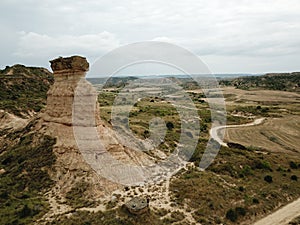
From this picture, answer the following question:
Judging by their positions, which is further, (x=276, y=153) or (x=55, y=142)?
(x=276, y=153)

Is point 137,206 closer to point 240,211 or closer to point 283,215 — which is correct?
point 240,211

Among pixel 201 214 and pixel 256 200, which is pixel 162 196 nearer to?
pixel 201 214

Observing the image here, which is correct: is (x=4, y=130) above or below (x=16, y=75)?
below

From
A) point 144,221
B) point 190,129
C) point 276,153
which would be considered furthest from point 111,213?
point 190,129

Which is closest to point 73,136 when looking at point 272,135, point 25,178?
point 25,178

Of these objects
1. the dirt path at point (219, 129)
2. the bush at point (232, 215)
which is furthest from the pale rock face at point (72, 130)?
the dirt path at point (219, 129)
